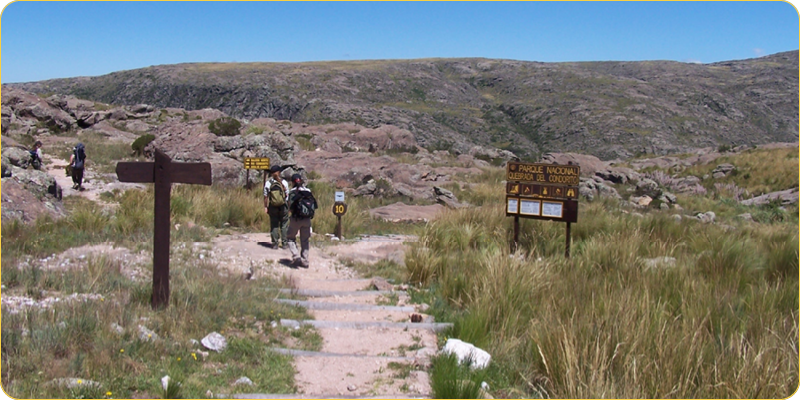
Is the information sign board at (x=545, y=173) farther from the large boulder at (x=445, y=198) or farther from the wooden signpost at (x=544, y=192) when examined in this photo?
the large boulder at (x=445, y=198)

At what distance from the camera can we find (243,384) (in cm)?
495

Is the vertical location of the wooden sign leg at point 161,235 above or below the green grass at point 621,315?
above

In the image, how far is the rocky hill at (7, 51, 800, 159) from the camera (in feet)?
262

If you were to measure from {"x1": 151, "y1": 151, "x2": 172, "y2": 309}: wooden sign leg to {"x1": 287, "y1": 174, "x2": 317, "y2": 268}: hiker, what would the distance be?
317cm

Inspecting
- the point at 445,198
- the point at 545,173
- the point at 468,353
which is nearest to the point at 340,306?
the point at 468,353

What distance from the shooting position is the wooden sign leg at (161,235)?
20.9 feet

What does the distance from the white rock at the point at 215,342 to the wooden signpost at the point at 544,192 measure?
630 cm

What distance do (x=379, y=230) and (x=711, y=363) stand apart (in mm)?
10526

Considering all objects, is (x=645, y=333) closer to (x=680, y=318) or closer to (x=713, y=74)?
(x=680, y=318)

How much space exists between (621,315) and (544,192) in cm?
536

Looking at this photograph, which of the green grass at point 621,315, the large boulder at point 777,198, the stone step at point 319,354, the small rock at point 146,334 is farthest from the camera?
the large boulder at point 777,198

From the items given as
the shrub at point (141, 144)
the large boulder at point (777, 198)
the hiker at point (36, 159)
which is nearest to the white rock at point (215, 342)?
the hiker at point (36, 159)

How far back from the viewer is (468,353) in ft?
18.1

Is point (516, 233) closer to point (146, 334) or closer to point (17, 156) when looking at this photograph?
point (146, 334)
